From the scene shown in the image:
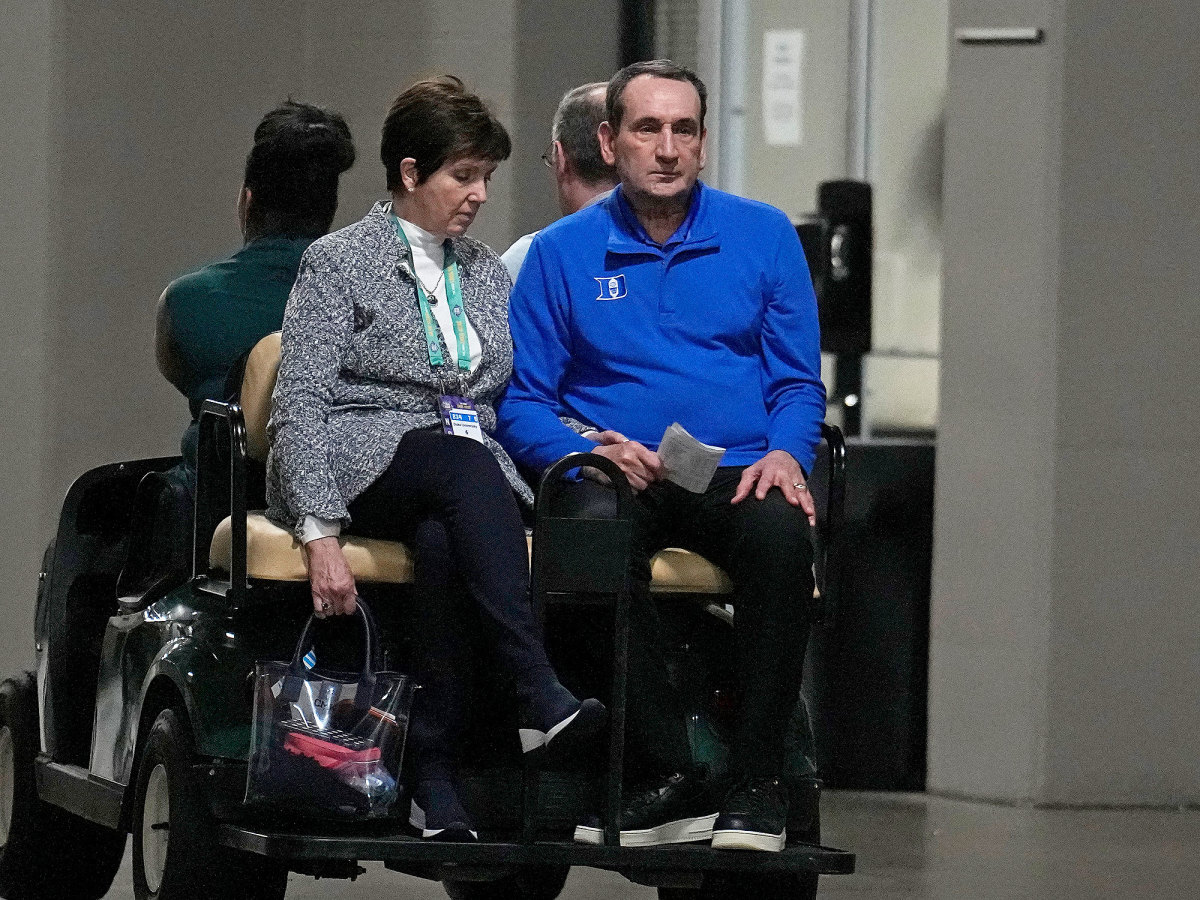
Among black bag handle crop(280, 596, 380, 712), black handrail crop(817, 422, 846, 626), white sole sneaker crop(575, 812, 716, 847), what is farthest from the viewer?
black handrail crop(817, 422, 846, 626)

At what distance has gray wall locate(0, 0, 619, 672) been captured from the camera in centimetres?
966

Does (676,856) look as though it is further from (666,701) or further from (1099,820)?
(1099,820)

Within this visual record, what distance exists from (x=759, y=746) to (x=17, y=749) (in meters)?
2.41

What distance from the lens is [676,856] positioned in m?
4.75

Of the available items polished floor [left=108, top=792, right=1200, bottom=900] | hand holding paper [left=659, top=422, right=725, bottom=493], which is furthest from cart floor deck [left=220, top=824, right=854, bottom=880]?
polished floor [left=108, top=792, right=1200, bottom=900]

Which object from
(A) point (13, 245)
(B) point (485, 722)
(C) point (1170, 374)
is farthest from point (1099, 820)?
(A) point (13, 245)

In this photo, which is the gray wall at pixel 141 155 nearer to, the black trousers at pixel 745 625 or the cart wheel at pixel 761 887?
the cart wheel at pixel 761 887

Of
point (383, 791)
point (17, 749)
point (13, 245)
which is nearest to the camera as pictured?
point (383, 791)

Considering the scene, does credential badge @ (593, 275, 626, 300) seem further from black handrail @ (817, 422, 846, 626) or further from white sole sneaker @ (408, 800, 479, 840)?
white sole sneaker @ (408, 800, 479, 840)

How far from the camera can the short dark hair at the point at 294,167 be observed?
5836mm

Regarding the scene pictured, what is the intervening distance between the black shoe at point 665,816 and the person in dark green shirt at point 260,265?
1518 mm

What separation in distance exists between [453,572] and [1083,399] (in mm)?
4143

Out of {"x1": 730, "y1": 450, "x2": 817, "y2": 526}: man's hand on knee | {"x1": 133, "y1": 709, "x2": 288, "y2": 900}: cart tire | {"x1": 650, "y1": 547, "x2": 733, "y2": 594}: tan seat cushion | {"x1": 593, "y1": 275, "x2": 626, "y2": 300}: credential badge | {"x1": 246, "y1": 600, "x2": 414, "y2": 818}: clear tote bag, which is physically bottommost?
{"x1": 133, "y1": 709, "x2": 288, "y2": 900}: cart tire

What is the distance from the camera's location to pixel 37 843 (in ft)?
20.6
